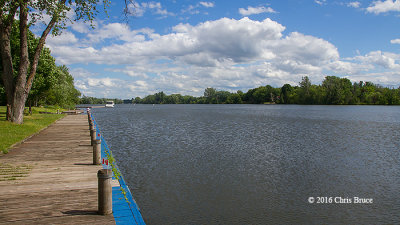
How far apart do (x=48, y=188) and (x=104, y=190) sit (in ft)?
10.1

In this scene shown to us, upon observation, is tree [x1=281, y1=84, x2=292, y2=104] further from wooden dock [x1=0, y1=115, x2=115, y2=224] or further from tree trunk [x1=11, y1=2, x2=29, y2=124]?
wooden dock [x1=0, y1=115, x2=115, y2=224]

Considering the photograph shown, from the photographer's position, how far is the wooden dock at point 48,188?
637 cm

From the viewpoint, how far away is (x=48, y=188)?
8.39 metres

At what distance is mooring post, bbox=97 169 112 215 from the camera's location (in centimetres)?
639

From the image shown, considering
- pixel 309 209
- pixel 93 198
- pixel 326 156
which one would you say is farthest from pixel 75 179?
pixel 326 156

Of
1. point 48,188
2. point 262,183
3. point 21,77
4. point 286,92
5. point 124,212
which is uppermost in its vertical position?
point 286,92

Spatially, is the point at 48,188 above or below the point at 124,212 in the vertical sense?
above

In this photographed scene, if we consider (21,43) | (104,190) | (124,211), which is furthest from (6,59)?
(104,190)

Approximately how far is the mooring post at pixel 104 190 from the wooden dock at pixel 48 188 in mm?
172

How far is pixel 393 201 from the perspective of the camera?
1087 cm

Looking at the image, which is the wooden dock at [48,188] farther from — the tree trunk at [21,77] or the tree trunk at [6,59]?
the tree trunk at [6,59]

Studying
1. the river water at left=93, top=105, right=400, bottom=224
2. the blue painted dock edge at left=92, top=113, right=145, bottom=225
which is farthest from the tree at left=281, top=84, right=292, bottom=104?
the blue painted dock edge at left=92, top=113, right=145, bottom=225

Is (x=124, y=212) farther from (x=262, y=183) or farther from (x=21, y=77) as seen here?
(x=21, y=77)

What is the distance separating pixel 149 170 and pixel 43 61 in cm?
2654
